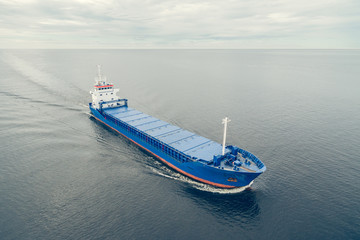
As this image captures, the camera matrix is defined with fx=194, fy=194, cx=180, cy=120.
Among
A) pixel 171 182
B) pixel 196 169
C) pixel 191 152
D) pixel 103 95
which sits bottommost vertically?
pixel 171 182

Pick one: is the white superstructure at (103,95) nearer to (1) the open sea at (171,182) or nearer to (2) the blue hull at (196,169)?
(1) the open sea at (171,182)

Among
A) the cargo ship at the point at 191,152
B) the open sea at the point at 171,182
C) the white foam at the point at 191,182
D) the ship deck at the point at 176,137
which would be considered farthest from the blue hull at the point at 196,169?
the ship deck at the point at 176,137

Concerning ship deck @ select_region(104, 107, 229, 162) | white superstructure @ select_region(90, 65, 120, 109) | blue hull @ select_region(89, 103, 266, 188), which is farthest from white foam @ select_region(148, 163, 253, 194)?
white superstructure @ select_region(90, 65, 120, 109)

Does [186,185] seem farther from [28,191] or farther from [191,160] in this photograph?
[28,191]

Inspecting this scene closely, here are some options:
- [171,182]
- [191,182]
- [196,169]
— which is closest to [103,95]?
[171,182]

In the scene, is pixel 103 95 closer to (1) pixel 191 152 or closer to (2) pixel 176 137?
(2) pixel 176 137

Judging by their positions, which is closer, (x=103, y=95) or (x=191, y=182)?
(x=191, y=182)

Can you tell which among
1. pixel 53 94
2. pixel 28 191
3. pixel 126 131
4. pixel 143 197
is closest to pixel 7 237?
pixel 28 191
